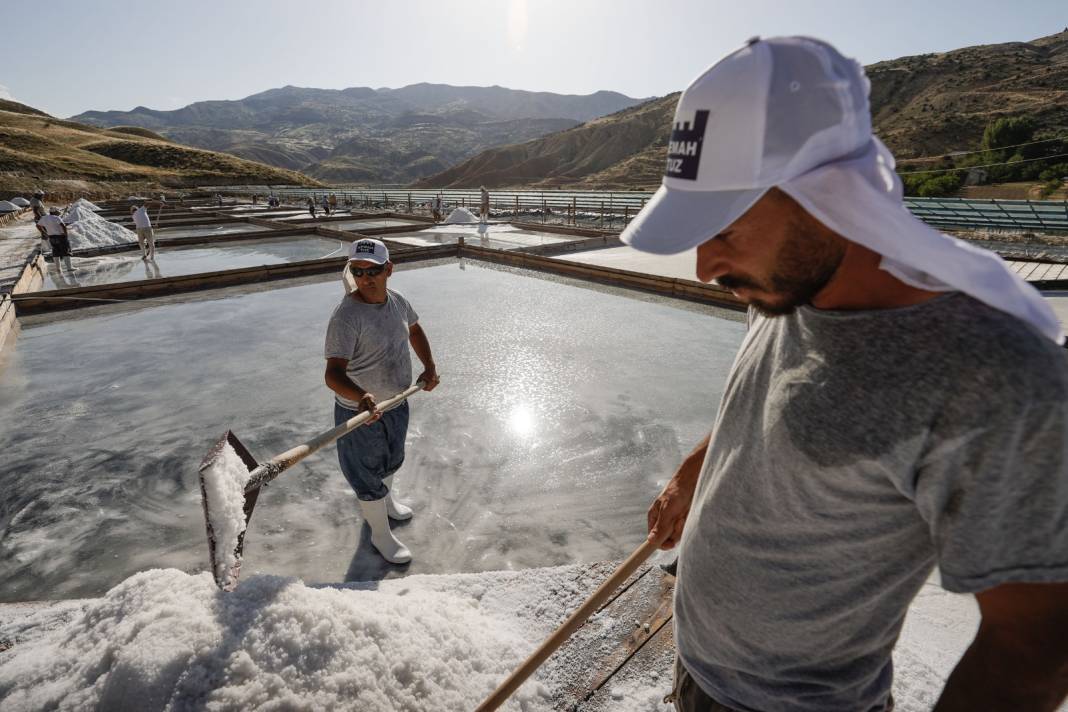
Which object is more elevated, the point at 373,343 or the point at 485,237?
the point at 373,343

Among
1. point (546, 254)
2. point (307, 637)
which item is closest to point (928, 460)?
point (307, 637)

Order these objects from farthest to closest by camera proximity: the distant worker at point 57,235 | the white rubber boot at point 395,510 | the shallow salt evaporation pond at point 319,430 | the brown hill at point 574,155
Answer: the brown hill at point 574,155 → the distant worker at point 57,235 → the white rubber boot at point 395,510 → the shallow salt evaporation pond at point 319,430

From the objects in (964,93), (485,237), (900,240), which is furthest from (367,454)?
(964,93)

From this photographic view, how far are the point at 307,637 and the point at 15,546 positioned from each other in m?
2.77

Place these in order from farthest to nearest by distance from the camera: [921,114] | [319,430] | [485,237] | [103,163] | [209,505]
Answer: [103,163] < [921,114] < [485,237] < [319,430] < [209,505]

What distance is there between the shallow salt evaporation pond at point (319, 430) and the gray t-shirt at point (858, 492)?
198cm

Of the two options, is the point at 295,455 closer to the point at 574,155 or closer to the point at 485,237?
the point at 485,237

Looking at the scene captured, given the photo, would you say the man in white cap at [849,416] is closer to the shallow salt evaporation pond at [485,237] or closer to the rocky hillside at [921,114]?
the shallow salt evaporation pond at [485,237]

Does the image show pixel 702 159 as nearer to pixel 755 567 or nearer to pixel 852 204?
pixel 852 204

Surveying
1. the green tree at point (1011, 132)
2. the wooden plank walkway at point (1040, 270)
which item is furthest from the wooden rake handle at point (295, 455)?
the green tree at point (1011, 132)

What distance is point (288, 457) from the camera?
237 cm

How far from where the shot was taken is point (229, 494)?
2.03m

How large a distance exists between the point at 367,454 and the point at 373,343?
628mm

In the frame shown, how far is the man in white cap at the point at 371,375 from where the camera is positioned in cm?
283
